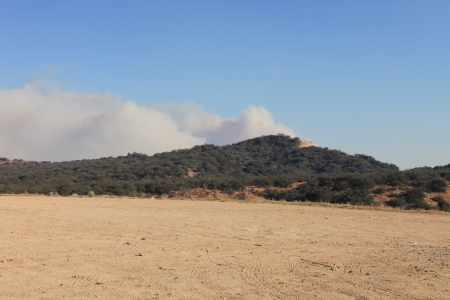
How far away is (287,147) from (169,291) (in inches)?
2994

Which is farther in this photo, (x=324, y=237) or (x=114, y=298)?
(x=324, y=237)

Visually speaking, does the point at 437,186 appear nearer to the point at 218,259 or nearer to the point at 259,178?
the point at 259,178

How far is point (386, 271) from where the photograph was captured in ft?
30.2

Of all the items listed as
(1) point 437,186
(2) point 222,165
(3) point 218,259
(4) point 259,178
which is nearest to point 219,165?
(2) point 222,165

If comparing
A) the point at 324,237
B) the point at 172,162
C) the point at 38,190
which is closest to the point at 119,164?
the point at 172,162

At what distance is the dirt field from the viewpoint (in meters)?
7.60

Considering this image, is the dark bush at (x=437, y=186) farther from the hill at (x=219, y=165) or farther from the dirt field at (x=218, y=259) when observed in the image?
the hill at (x=219, y=165)

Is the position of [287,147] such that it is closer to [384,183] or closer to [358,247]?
[384,183]

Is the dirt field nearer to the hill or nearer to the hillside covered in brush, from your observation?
the hill

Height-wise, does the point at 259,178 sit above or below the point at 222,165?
below

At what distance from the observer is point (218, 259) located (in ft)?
33.6

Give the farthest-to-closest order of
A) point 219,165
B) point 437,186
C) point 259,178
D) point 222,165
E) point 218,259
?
point 222,165 → point 219,165 → point 259,178 → point 437,186 → point 218,259

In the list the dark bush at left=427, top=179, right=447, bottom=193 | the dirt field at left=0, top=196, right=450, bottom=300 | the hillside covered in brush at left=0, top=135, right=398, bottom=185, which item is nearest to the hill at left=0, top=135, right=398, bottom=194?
the hillside covered in brush at left=0, top=135, right=398, bottom=185

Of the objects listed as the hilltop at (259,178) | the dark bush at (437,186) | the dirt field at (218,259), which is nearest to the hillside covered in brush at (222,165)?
the hilltop at (259,178)
